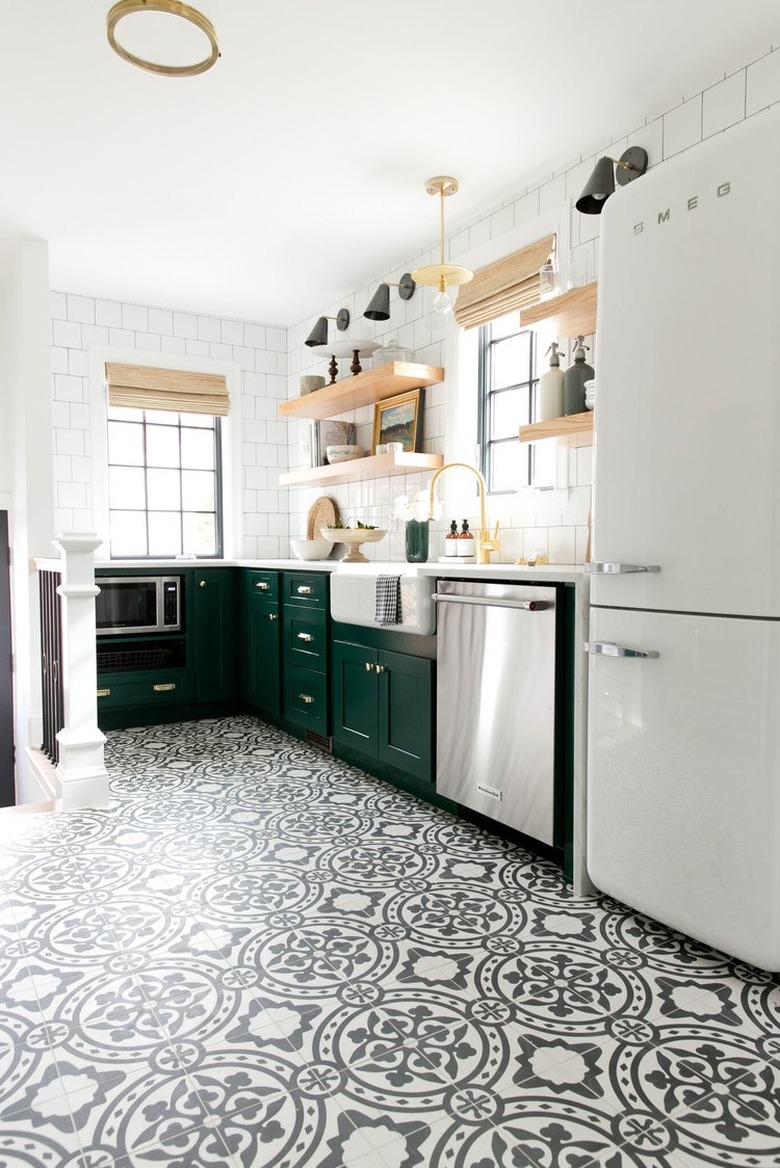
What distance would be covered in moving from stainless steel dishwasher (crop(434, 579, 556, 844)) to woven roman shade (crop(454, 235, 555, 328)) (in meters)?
1.42

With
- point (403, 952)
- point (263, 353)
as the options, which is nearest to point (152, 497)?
point (263, 353)

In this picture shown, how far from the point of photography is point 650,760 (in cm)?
203

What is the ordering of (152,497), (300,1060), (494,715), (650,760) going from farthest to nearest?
1. (152,497)
2. (494,715)
3. (650,760)
4. (300,1060)

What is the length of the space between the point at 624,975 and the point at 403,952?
55cm

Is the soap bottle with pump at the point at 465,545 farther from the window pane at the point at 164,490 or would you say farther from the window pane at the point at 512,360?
the window pane at the point at 164,490

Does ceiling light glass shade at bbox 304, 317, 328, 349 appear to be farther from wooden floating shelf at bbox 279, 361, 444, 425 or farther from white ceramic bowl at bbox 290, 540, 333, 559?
white ceramic bowl at bbox 290, 540, 333, 559

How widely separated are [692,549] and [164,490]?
162 inches

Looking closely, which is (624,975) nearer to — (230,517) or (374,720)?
(374,720)

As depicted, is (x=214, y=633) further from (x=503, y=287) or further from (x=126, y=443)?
(x=503, y=287)

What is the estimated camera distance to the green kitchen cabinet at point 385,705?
302 cm

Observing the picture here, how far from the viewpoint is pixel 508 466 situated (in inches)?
145

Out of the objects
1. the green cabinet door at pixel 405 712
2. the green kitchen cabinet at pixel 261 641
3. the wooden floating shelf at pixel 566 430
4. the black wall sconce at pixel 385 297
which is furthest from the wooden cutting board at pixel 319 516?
the wooden floating shelf at pixel 566 430

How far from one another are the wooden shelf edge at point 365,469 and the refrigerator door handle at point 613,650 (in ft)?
6.20

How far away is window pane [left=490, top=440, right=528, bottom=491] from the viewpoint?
3.60 m
